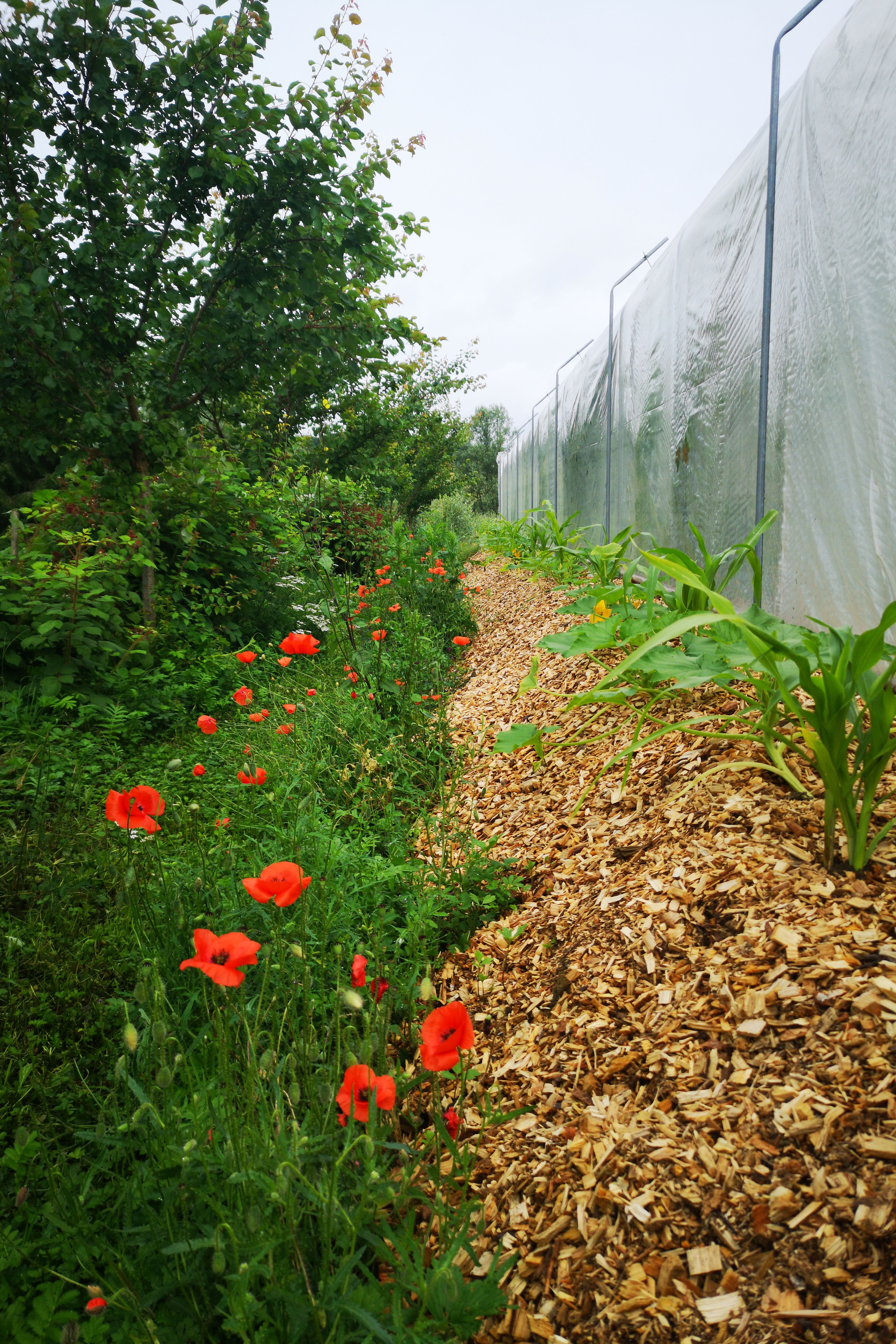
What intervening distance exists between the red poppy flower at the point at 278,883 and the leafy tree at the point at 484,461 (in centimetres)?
2350

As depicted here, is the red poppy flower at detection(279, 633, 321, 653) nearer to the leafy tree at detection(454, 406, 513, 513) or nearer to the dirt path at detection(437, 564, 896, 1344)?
the dirt path at detection(437, 564, 896, 1344)

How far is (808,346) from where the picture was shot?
9.13 feet

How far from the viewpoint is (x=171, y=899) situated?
1.57 m

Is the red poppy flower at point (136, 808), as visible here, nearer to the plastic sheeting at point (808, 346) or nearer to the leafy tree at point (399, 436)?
the plastic sheeting at point (808, 346)

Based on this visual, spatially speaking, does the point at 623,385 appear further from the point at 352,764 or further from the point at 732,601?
the point at 352,764

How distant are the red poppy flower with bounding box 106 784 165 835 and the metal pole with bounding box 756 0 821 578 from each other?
2945mm

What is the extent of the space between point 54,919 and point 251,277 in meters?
3.50

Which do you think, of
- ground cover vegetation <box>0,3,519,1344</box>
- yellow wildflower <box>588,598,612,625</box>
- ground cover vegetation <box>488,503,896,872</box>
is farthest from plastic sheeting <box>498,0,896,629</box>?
ground cover vegetation <box>0,3,519,1344</box>

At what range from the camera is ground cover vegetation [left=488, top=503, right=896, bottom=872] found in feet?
4.64

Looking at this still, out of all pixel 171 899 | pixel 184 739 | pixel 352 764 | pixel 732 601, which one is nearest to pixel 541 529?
pixel 732 601

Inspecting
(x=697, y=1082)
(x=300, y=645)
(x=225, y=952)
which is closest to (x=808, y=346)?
Result: (x=300, y=645)

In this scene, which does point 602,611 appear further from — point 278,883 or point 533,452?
point 533,452

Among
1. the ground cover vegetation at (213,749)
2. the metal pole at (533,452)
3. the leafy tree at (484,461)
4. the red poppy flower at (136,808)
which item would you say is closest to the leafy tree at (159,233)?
the ground cover vegetation at (213,749)

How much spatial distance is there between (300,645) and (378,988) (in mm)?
1213
